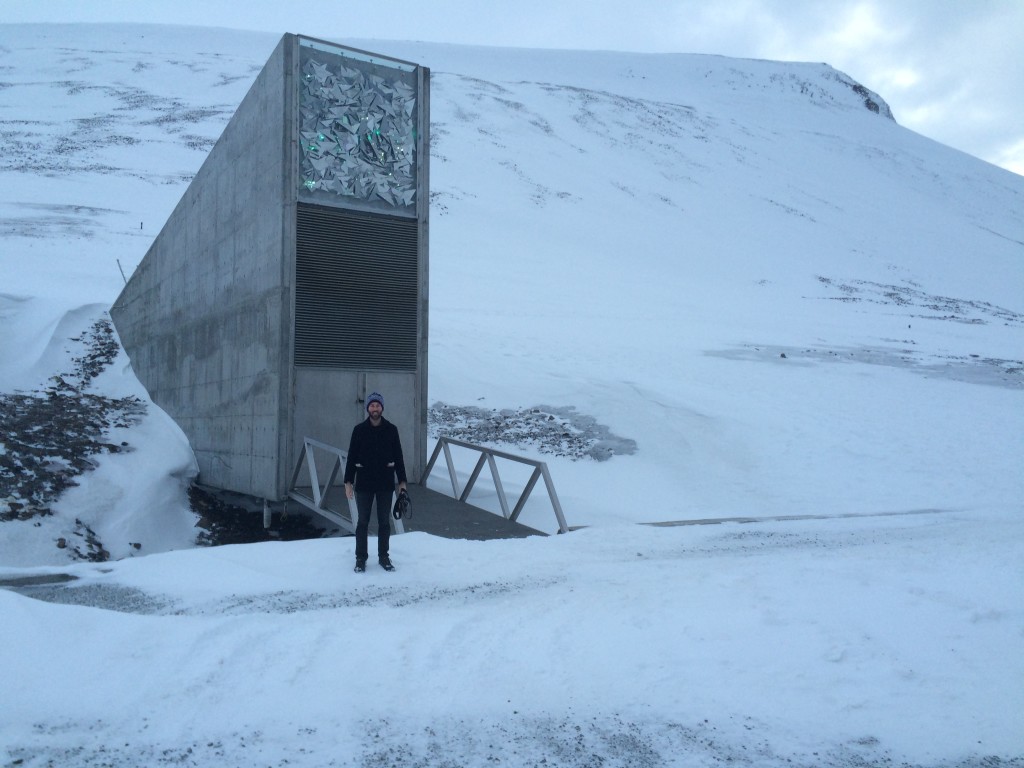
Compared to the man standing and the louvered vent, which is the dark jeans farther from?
the louvered vent

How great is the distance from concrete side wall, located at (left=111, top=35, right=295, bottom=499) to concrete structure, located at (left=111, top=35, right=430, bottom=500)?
3 centimetres

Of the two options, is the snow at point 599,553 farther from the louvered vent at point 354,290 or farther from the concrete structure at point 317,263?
the louvered vent at point 354,290

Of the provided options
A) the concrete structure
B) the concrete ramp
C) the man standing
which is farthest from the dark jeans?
the concrete structure

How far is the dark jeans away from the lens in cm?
658

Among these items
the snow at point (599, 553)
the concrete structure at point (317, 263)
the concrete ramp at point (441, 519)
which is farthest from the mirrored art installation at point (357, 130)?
the snow at point (599, 553)

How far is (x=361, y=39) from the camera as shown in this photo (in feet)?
297

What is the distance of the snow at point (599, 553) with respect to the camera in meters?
3.96

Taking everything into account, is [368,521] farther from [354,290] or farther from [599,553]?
[354,290]

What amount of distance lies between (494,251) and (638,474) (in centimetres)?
2240

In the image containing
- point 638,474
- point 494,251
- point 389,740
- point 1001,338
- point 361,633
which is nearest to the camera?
point 389,740

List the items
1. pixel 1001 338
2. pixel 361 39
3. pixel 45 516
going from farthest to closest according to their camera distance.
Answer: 1. pixel 361 39
2. pixel 1001 338
3. pixel 45 516

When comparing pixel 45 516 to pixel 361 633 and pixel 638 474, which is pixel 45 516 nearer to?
pixel 361 633

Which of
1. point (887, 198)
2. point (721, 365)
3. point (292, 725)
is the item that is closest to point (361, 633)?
point (292, 725)

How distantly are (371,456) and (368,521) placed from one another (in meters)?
0.53
